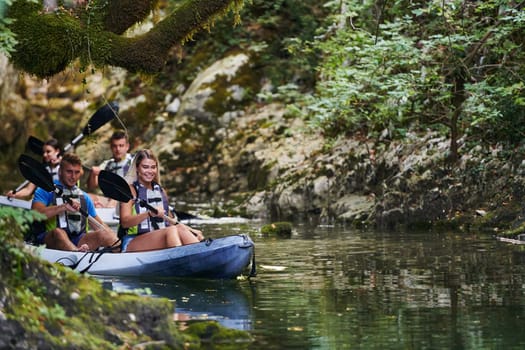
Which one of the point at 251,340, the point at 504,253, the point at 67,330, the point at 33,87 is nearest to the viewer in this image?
the point at 67,330

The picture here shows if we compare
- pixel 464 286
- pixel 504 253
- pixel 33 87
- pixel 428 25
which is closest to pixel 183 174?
pixel 33 87

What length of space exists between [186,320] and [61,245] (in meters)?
3.24

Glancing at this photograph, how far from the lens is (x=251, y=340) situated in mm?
5539

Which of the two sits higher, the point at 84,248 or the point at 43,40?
the point at 43,40

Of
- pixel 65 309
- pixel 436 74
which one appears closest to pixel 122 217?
pixel 65 309

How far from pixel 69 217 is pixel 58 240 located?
0.26 metres

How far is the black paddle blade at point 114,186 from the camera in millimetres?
8500

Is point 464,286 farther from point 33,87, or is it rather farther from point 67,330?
point 33,87

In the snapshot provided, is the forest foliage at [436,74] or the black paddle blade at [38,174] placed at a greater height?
the forest foliage at [436,74]

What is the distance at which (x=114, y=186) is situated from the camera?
852 cm

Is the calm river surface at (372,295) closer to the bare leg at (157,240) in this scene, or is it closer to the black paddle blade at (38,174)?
the bare leg at (157,240)

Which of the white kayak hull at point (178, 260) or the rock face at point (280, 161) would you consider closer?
the white kayak hull at point (178, 260)

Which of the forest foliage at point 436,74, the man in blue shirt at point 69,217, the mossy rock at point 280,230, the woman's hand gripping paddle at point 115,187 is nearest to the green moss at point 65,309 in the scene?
the woman's hand gripping paddle at point 115,187

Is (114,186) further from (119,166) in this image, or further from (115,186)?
(119,166)
